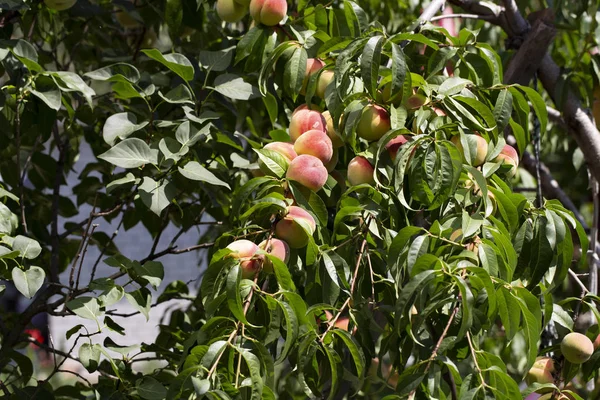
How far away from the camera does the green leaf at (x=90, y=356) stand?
3.19 ft

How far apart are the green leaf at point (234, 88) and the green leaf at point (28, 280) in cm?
33

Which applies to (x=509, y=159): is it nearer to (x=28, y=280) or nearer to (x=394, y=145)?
(x=394, y=145)

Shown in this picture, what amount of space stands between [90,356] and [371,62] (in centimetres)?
50

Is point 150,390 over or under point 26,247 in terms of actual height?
under

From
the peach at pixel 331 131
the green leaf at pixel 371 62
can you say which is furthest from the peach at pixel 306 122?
the green leaf at pixel 371 62

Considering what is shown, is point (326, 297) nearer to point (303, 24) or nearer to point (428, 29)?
point (428, 29)

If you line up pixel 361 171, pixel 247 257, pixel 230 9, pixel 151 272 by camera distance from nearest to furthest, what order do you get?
pixel 247 257
pixel 361 171
pixel 151 272
pixel 230 9

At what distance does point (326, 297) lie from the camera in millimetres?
813

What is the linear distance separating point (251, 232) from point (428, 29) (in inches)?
13.6

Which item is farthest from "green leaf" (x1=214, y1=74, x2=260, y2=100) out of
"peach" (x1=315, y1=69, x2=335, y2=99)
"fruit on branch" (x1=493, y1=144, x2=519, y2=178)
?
"fruit on branch" (x1=493, y1=144, x2=519, y2=178)

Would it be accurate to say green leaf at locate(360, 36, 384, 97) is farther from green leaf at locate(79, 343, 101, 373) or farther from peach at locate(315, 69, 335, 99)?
green leaf at locate(79, 343, 101, 373)

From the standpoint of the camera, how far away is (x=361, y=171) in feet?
2.89

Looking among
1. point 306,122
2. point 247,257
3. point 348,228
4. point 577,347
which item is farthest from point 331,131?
point 577,347

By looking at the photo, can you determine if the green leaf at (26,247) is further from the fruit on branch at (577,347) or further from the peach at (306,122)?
the fruit on branch at (577,347)
